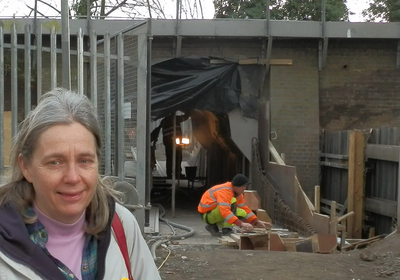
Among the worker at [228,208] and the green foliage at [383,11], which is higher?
the green foliage at [383,11]

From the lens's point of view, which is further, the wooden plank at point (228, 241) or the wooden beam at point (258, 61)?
the wooden beam at point (258, 61)

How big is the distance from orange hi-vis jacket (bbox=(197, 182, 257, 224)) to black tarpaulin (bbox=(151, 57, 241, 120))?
4002mm

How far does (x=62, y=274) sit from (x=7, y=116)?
16.5 ft

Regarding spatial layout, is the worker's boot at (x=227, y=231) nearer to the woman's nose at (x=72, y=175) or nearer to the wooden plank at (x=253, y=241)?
the wooden plank at (x=253, y=241)

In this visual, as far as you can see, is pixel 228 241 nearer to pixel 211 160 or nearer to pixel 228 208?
pixel 228 208

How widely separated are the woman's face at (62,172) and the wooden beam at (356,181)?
10974 mm

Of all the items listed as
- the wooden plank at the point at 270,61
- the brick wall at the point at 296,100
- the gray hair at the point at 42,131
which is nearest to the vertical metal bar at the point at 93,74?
the gray hair at the point at 42,131

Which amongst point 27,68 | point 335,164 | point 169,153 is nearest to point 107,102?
point 27,68

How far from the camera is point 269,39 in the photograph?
13969 mm

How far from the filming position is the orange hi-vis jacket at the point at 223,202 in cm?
1019

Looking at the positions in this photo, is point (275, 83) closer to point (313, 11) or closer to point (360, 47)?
point (360, 47)

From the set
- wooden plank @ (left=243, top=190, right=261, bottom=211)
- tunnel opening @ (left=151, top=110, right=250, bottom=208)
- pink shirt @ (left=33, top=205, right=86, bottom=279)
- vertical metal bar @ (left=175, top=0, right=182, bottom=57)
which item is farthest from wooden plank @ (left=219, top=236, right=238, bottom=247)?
pink shirt @ (left=33, top=205, right=86, bottom=279)

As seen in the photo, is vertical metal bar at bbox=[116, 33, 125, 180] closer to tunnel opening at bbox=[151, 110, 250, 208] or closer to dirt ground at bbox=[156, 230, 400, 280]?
dirt ground at bbox=[156, 230, 400, 280]

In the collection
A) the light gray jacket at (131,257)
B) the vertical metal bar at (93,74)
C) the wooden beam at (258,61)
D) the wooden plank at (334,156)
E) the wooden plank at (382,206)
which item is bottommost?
the wooden plank at (382,206)
